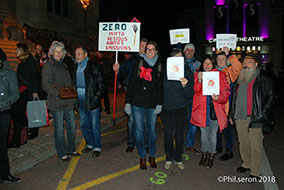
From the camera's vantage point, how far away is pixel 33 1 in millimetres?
13766

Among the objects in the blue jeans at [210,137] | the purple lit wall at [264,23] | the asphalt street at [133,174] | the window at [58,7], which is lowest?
the asphalt street at [133,174]

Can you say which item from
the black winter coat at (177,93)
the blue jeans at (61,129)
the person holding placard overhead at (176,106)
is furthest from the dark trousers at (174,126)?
the blue jeans at (61,129)

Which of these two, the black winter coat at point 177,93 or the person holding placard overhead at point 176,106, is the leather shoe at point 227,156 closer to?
the person holding placard overhead at point 176,106

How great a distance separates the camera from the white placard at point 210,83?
404 cm

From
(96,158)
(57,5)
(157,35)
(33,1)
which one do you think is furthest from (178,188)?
(157,35)

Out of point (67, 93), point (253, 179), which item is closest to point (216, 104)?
point (253, 179)

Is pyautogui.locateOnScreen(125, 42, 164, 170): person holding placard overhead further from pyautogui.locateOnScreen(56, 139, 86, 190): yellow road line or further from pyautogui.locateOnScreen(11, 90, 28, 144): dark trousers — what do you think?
pyautogui.locateOnScreen(11, 90, 28, 144): dark trousers

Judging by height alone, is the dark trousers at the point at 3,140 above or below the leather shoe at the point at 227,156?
above

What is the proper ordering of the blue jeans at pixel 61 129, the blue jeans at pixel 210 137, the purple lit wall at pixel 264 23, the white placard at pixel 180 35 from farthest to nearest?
the purple lit wall at pixel 264 23 < the white placard at pixel 180 35 < the blue jeans at pixel 61 129 < the blue jeans at pixel 210 137

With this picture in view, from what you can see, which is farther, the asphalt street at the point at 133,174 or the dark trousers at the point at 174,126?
the dark trousers at the point at 174,126

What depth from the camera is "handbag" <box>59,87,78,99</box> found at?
4332 millimetres

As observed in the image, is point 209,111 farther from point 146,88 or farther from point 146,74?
point 146,74

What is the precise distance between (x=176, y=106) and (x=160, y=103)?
0.30 m

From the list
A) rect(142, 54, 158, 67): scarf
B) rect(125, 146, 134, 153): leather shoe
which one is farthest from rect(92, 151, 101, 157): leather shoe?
rect(142, 54, 158, 67): scarf
